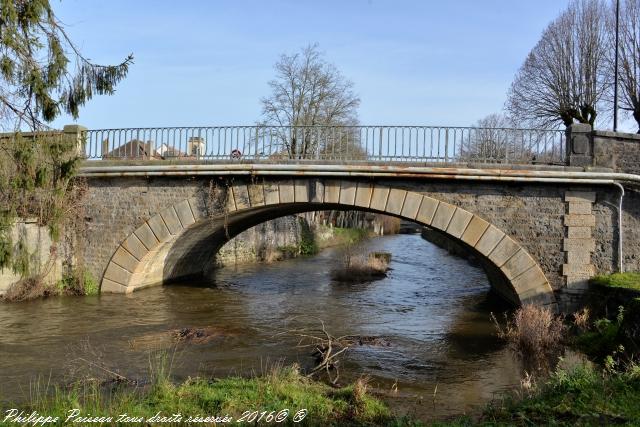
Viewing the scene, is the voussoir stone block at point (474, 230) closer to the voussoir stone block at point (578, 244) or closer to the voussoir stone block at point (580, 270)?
the voussoir stone block at point (578, 244)

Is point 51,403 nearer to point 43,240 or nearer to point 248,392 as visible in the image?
point 248,392

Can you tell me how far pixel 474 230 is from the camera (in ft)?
32.8

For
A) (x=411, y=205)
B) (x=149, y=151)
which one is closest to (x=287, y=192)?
(x=411, y=205)

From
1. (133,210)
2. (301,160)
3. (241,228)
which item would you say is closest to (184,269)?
(241,228)

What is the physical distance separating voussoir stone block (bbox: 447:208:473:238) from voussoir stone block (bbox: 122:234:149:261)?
20.6 feet

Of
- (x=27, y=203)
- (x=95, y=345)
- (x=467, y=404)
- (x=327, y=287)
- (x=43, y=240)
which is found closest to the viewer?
(x=467, y=404)

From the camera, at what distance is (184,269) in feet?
50.5

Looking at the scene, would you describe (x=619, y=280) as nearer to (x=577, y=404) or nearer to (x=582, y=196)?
(x=582, y=196)

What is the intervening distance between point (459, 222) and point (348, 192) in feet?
6.80

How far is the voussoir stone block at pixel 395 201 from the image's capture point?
10.3m

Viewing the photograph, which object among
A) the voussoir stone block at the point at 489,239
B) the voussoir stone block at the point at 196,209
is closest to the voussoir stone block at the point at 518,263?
the voussoir stone block at the point at 489,239

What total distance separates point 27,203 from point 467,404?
376 inches

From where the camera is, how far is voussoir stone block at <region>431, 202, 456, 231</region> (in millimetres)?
10102

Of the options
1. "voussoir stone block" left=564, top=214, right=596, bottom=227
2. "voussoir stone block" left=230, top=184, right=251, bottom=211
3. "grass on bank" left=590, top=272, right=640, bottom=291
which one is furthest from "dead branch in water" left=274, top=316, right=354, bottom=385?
"voussoir stone block" left=564, top=214, right=596, bottom=227
